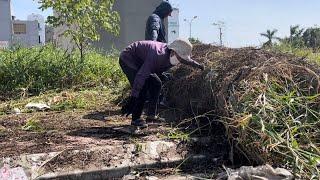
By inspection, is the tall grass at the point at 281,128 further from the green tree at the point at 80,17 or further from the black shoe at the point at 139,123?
the green tree at the point at 80,17

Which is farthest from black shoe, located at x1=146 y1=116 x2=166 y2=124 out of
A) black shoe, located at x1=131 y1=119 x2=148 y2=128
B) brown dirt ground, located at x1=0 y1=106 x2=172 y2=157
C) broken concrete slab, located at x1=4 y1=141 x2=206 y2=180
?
broken concrete slab, located at x1=4 y1=141 x2=206 y2=180

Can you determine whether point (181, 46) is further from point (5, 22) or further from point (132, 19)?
point (5, 22)

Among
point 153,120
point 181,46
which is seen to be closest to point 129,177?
point 153,120

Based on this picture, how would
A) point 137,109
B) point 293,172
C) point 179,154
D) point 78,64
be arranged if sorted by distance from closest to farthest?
1. point 293,172
2. point 179,154
3. point 137,109
4. point 78,64

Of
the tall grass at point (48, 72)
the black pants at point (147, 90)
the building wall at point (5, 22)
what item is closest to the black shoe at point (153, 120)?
the black pants at point (147, 90)

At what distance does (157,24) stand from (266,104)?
9.79 ft

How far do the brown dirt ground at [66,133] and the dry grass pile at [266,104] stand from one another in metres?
0.87

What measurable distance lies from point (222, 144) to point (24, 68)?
5723 millimetres

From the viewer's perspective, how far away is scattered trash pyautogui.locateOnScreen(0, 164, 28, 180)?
4.18 meters

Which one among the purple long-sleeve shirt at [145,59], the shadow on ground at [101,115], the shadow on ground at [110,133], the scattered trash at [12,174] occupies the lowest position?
the scattered trash at [12,174]

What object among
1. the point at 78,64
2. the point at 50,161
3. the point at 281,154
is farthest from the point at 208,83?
the point at 78,64

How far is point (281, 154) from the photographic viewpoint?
4254 mm

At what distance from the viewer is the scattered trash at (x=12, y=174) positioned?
418cm

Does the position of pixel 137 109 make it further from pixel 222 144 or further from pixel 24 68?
pixel 24 68
